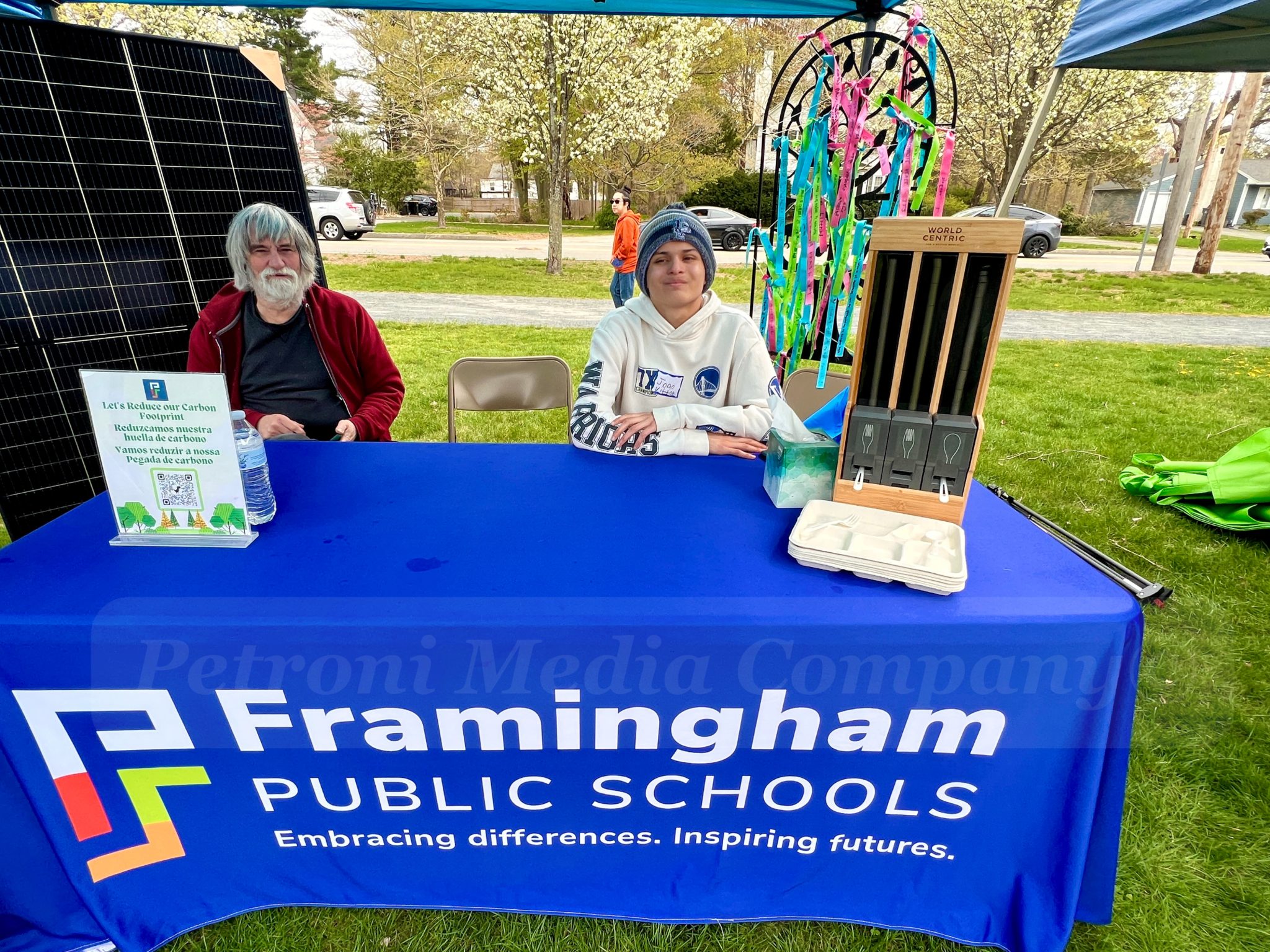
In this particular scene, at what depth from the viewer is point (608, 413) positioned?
1.77m

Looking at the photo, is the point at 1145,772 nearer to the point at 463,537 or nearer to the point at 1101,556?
the point at 1101,556

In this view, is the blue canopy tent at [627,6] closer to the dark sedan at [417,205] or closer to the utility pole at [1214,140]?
the utility pole at [1214,140]

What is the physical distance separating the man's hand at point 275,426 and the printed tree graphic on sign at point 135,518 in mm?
802

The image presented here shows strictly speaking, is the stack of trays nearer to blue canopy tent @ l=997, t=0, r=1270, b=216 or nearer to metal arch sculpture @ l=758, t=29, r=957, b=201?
metal arch sculpture @ l=758, t=29, r=957, b=201

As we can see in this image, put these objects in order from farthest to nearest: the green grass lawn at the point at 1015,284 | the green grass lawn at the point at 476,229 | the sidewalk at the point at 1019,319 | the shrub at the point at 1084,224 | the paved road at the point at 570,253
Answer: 1. the shrub at the point at 1084,224
2. the green grass lawn at the point at 476,229
3. the paved road at the point at 570,253
4. the green grass lawn at the point at 1015,284
5. the sidewalk at the point at 1019,319

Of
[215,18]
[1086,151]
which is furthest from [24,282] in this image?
[1086,151]

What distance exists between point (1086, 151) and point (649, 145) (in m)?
12.5

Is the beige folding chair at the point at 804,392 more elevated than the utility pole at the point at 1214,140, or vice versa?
the utility pole at the point at 1214,140

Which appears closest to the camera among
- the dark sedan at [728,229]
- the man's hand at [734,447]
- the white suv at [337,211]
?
the man's hand at [734,447]

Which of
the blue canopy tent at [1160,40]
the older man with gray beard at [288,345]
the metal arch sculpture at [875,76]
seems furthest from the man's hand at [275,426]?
the blue canopy tent at [1160,40]

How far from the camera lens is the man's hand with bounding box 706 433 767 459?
5.49ft

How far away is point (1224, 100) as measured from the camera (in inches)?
514

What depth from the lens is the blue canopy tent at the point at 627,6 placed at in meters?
2.59

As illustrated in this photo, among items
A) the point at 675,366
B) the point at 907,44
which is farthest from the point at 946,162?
the point at 675,366
